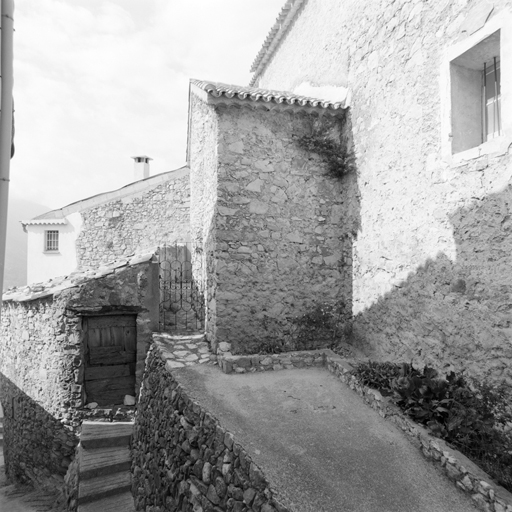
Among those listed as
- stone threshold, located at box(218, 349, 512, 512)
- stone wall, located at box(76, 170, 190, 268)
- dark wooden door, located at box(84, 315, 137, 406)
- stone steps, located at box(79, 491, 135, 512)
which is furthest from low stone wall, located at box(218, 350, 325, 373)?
stone wall, located at box(76, 170, 190, 268)

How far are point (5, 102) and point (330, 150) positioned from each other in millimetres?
5341

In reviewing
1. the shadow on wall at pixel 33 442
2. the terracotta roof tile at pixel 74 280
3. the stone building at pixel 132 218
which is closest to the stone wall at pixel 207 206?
the terracotta roof tile at pixel 74 280

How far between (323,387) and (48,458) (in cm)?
631

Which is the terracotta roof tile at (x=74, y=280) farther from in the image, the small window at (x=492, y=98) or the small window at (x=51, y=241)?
the small window at (x=51, y=241)

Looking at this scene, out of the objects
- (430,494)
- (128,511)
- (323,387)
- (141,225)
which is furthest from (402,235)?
(141,225)

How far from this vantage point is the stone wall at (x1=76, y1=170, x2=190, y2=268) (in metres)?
12.6

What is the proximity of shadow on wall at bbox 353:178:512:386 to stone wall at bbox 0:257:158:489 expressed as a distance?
4.90 metres

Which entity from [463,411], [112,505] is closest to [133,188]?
[112,505]

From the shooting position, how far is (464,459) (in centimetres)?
306

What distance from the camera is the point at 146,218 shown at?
41.4 feet

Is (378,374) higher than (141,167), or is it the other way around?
(141,167)

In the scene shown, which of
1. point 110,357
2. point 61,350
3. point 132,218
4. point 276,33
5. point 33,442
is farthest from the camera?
point 132,218

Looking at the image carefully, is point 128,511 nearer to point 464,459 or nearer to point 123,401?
point 123,401

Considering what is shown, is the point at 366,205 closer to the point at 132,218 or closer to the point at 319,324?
the point at 319,324
